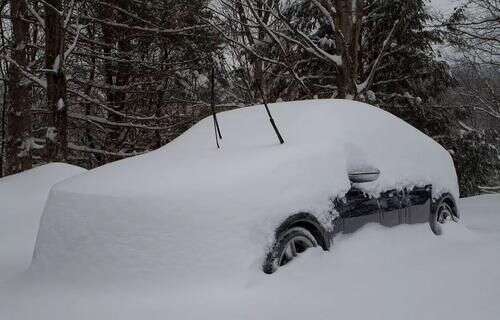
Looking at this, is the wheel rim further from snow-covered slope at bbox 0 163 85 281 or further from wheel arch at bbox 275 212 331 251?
snow-covered slope at bbox 0 163 85 281

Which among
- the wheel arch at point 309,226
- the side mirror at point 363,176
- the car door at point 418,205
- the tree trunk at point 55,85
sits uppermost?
the tree trunk at point 55,85

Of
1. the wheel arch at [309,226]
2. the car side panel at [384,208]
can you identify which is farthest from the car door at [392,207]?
the wheel arch at [309,226]

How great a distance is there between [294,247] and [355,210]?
767mm

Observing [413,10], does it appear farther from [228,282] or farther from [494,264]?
[228,282]

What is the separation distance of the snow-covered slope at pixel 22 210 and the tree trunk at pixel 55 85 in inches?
49.7

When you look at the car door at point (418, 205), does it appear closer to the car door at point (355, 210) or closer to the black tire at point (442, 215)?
the black tire at point (442, 215)

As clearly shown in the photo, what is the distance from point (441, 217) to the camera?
4848 mm

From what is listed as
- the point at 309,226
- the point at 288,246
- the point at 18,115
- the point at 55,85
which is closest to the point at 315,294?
the point at 288,246

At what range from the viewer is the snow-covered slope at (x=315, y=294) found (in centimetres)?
275

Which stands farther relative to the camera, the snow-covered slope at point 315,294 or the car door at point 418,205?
the car door at point 418,205

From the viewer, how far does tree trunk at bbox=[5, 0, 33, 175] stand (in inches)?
376

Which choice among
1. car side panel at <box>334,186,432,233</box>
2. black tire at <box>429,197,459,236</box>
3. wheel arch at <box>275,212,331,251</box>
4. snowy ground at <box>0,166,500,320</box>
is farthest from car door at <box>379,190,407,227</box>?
wheel arch at <box>275,212,331,251</box>

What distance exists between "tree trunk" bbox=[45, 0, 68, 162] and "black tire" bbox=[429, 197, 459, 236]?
6685 mm

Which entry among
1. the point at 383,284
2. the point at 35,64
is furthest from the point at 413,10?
the point at 383,284
